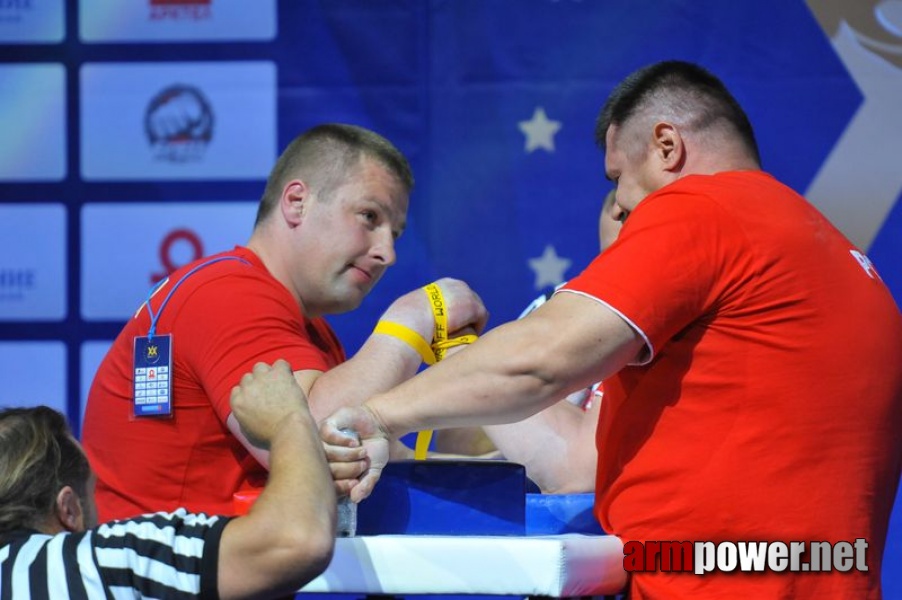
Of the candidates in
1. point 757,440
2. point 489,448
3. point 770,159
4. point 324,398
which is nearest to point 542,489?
point 489,448

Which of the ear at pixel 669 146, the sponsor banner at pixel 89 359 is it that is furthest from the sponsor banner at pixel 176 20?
the ear at pixel 669 146

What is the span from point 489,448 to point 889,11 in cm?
160

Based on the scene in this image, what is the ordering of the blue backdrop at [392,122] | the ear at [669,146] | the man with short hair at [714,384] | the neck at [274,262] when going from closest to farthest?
the man with short hair at [714,384], the ear at [669,146], the neck at [274,262], the blue backdrop at [392,122]

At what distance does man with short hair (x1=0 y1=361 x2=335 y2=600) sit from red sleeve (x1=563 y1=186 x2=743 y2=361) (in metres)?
0.42

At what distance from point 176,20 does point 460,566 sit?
2261mm

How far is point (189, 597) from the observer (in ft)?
4.63

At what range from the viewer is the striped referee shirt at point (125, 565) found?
55.6 inches

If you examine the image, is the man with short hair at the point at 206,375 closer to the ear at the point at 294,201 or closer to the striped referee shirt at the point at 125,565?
the ear at the point at 294,201

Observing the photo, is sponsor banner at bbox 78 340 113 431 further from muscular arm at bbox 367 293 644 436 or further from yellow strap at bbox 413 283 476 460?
muscular arm at bbox 367 293 644 436

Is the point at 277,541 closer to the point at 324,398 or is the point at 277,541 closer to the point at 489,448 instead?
the point at 324,398

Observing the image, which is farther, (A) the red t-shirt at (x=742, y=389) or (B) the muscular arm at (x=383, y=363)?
(B) the muscular arm at (x=383, y=363)

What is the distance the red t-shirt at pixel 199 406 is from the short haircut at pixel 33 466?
0.41 meters

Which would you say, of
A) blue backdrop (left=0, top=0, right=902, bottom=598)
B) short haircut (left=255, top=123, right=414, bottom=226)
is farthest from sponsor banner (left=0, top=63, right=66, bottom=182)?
short haircut (left=255, top=123, right=414, bottom=226)

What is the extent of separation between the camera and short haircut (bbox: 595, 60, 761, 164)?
191 centimetres
